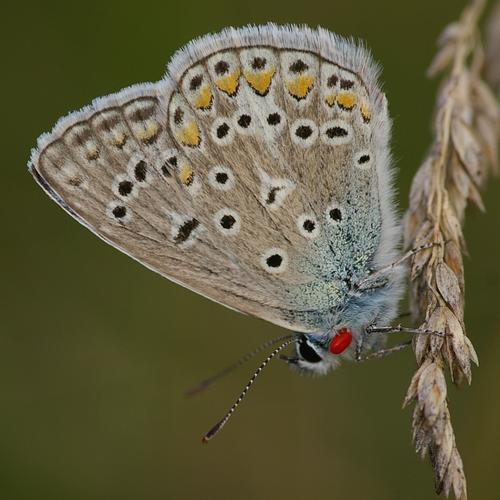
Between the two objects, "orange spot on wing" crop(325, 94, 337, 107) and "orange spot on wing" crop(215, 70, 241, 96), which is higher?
"orange spot on wing" crop(215, 70, 241, 96)

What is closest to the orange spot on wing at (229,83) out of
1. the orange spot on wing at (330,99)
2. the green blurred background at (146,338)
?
the orange spot on wing at (330,99)

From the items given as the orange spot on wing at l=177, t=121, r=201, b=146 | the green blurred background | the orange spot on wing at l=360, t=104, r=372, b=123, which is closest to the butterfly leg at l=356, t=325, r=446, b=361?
the orange spot on wing at l=360, t=104, r=372, b=123

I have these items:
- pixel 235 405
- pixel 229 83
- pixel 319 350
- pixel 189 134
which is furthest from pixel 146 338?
pixel 229 83

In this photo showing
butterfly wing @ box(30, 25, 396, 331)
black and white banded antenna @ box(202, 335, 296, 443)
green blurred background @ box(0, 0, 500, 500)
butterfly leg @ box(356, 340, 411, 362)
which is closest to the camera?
butterfly leg @ box(356, 340, 411, 362)

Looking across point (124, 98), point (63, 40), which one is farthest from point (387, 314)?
point (63, 40)

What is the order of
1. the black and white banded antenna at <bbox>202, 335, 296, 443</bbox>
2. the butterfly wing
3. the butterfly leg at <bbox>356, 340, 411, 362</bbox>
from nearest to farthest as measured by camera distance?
→ the butterfly leg at <bbox>356, 340, 411, 362</bbox>, the butterfly wing, the black and white banded antenna at <bbox>202, 335, 296, 443</bbox>

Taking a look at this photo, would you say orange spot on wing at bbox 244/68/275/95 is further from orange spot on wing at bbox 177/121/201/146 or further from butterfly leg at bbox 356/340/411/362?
butterfly leg at bbox 356/340/411/362
